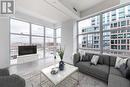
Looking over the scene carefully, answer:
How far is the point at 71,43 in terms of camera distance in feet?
17.8

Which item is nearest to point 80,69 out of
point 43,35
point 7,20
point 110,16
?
point 110,16

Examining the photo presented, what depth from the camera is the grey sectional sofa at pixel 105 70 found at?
1.85 m

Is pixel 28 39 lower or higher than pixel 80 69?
higher

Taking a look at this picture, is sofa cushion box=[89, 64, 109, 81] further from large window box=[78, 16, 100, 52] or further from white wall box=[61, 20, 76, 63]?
white wall box=[61, 20, 76, 63]

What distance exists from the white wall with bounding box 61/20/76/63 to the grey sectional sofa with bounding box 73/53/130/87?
5.54 feet

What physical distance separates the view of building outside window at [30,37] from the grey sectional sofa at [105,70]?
3.40m

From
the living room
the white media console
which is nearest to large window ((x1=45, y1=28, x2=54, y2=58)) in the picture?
the living room

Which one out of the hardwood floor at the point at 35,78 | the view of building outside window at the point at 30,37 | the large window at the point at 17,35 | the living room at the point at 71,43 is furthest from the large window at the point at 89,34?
the large window at the point at 17,35

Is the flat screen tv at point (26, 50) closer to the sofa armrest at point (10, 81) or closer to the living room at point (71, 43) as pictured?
the living room at point (71, 43)

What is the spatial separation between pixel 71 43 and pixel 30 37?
112 inches

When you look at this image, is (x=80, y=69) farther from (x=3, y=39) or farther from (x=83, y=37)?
(x=3, y=39)

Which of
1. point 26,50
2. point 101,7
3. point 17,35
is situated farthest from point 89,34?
point 17,35

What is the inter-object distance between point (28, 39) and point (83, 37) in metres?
3.70

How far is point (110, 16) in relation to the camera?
377 cm
